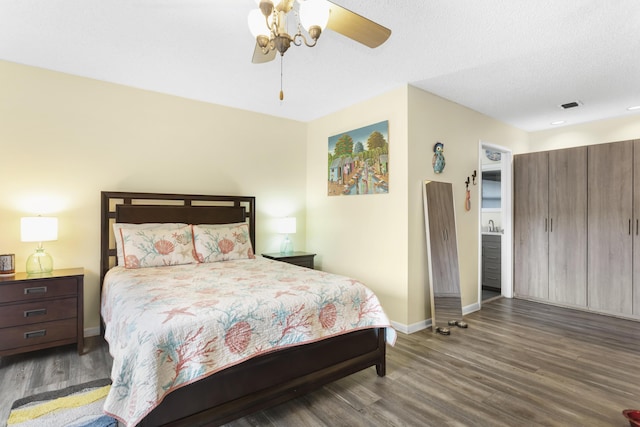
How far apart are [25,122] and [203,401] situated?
120 inches

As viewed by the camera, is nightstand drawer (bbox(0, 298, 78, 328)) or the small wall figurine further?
the small wall figurine

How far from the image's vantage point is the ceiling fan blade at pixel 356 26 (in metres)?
1.77

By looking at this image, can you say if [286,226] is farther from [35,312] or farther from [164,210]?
[35,312]

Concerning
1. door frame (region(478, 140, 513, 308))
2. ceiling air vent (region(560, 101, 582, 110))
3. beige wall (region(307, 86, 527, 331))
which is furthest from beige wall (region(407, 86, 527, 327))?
ceiling air vent (region(560, 101, 582, 110))

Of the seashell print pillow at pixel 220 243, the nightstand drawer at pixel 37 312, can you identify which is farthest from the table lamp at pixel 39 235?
the seashell print pillow at pixel 220 243

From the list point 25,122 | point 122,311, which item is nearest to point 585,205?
point 122,311

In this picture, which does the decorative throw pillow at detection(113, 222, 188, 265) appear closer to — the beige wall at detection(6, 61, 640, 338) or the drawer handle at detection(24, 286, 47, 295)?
the beige wall at detection(6, 61, 640, 338)

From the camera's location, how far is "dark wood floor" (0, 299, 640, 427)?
2.01 meters

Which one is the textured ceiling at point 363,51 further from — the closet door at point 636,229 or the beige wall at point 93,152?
the closet door at point 636,229

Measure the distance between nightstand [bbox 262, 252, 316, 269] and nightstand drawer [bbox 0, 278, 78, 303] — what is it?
200 centimetres

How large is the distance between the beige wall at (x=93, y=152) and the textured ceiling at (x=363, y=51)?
0.19 meters

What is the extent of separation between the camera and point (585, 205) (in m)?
4.22

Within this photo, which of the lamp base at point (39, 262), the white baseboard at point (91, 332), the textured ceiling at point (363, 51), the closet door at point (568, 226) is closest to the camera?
the textured ceiling at point (363, 51)

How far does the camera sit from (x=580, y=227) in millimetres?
4258
